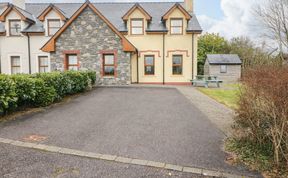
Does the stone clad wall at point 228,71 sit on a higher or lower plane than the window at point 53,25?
lower

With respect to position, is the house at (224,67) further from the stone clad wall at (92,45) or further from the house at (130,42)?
the stone clad wall at (92,45)

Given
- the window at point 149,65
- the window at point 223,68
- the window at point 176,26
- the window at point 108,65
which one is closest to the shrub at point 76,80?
the window at point 108,65

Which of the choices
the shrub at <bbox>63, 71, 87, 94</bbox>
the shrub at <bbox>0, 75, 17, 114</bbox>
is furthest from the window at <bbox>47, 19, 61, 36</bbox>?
the shrub at <bbox>0, 75, 17, 114</bbox>

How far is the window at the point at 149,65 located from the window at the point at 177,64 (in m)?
1.98

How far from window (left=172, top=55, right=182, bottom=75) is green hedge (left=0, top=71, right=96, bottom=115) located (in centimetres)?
1084

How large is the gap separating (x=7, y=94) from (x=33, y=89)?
1439 mm

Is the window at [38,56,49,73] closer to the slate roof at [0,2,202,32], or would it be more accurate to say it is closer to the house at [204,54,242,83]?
the slate roof at [0,2,202,32]

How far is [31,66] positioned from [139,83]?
10.4m

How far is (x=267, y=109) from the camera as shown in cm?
462

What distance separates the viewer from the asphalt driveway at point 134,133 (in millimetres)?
4965

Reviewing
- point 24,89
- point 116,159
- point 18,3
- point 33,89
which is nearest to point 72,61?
point 18,3

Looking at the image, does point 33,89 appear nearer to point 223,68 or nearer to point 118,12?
point 118,12

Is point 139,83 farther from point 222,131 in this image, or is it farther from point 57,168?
point 57,168

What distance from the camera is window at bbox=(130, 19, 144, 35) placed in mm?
21842
